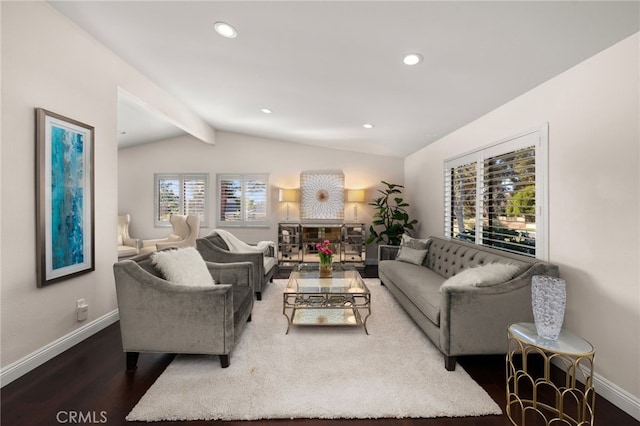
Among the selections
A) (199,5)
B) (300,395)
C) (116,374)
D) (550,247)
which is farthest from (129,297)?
(550,247)

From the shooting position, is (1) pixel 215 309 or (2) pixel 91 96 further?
(2) pixel 91 96

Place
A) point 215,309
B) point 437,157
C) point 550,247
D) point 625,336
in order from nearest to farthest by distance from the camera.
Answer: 1. point 625,336
2. point 215,309
3. point 550,247
4. point 437,157

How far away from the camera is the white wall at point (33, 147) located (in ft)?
6.68

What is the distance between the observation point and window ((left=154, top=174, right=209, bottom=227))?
6324mm

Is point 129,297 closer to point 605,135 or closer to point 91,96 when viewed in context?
point 91,96

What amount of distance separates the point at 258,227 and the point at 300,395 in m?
4.63

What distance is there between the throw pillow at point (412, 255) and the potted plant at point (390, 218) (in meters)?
1.22

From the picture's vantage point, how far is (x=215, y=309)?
2.15 m

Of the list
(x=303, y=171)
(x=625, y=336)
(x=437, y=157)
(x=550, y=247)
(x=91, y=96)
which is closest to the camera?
(x=625, y=336)

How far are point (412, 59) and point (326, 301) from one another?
2.34 m

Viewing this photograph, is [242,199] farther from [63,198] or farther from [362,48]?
[362,48]

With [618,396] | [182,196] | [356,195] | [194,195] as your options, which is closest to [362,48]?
[618,396]

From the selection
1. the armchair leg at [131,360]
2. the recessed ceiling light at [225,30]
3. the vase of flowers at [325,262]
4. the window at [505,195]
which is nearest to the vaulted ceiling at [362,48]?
the recessed ceiling light at [225,30]

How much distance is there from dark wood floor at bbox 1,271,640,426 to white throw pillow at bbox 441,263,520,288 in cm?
65
